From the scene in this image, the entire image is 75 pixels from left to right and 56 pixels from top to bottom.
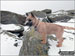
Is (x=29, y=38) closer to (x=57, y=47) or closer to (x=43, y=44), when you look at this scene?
(x=43, y=44)

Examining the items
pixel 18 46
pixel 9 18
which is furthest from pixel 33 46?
pixel 9 18

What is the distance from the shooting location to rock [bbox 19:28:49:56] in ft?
24.8

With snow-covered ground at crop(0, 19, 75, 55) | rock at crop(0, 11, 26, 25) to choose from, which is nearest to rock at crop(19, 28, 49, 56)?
snow-covered ground at crop(0, 19, 75, 55)

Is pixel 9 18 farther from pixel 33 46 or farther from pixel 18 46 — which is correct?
pixel 33 46

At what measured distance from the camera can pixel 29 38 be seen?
311 inches

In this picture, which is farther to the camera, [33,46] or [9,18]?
[9,18]

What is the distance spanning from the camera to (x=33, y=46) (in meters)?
7.68

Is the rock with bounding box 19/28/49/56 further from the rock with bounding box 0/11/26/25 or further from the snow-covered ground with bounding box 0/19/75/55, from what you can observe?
the rock with bounding box 0/11/26/25

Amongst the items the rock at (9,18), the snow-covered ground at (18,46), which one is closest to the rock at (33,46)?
the snow-covered ground at (18,46)

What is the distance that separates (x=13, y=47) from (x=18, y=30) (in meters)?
2.56

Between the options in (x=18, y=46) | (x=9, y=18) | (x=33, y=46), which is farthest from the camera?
(x=9, y=18)

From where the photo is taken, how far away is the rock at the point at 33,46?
7555 millimetres

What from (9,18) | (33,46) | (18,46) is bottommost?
(18,46)

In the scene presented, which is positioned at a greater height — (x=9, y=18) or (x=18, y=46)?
(x=9, y=18)
